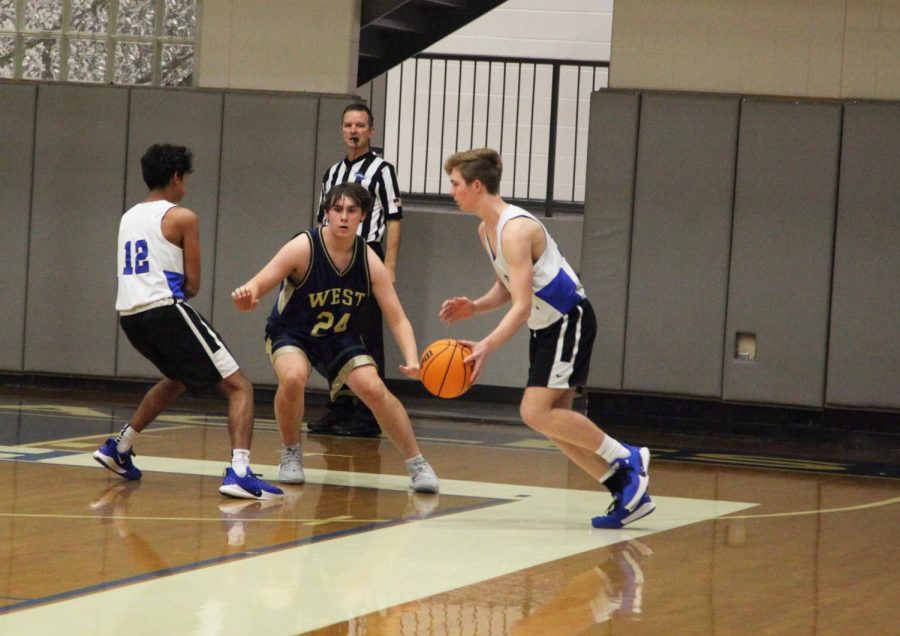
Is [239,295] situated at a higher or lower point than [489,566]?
higher

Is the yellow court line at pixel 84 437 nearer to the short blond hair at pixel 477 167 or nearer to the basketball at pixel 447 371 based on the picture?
the basketball at pixel 447 371

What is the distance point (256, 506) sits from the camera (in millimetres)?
5668

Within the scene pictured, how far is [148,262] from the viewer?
6.13 metres

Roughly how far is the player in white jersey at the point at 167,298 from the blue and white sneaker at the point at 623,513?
1.45 meters

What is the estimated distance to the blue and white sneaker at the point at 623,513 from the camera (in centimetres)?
545

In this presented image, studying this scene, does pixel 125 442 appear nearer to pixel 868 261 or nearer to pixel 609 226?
pixel 609 226

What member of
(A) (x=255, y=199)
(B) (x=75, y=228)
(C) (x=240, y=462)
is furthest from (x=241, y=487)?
(B) (x=75, y=228)

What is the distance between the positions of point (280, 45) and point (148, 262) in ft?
14.4

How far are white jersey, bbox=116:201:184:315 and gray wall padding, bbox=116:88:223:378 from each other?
4082mm

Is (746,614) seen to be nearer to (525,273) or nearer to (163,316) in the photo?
(525,273)

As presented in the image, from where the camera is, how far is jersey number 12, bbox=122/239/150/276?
6.13 metres

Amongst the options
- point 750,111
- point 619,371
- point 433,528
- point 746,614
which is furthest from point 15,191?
point 746,614

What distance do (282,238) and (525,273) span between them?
5.10m

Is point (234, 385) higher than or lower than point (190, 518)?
higher
